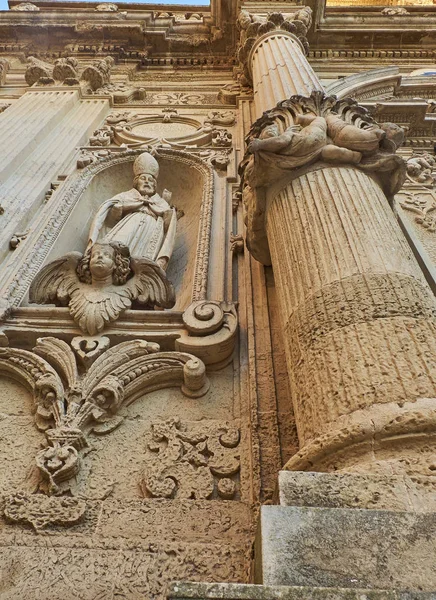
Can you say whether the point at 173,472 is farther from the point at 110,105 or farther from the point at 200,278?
the point at 110,105

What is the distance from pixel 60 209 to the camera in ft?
16.2

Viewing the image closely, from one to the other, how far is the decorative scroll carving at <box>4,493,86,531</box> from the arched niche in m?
1.75

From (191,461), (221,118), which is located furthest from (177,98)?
(191,461)

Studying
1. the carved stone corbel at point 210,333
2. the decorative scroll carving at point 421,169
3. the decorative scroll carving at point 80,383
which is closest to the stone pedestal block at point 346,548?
the decorative scroll carving at point 80,383

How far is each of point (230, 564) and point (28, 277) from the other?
2711mm

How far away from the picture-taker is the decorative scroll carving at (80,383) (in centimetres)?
256

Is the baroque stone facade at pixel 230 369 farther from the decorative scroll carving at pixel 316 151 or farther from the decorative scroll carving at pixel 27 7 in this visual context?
the decorative scroll carving at pixel 27 7

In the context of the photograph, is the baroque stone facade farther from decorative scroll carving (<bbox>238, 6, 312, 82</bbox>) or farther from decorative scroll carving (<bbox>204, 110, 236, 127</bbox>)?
decorative scroll carving (<bbox>238, 6, 312, 82</bbox>)

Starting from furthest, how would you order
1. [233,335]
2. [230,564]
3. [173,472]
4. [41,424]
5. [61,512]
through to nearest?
[233,335] → [41,424] → [173,472] → [61,512] → [230,564]

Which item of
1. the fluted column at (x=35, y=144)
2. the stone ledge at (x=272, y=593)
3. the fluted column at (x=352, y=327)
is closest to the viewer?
the stone ledge at (x=272, y=593)

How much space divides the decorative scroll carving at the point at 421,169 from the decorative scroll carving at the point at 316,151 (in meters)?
2.04

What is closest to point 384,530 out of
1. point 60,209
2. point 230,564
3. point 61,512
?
point 230,564

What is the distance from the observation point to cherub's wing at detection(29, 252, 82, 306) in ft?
11.8

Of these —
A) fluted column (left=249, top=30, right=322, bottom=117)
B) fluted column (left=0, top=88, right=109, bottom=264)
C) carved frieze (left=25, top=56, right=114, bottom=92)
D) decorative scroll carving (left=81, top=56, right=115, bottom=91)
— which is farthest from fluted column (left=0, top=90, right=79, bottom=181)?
fluted column (left=249, top=30, right=322, bottom=117)
